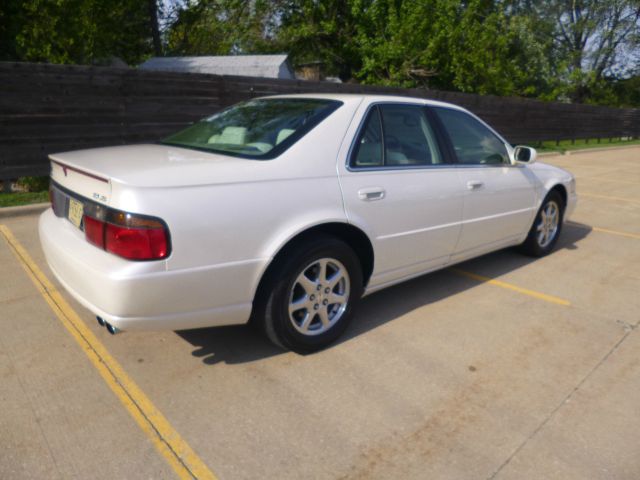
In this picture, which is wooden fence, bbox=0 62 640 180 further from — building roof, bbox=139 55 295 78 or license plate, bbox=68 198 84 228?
building roof, bbox=139 55 295 78

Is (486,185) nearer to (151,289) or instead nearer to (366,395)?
(366,395)

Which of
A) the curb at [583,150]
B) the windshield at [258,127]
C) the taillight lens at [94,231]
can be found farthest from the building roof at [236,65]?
the taillight lens at [94,231]

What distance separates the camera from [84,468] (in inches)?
85.8

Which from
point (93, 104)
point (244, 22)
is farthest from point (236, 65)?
point (93, 104)

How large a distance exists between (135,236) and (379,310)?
2.06 meters

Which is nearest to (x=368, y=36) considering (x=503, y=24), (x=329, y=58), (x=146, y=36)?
(x=329, y=58)

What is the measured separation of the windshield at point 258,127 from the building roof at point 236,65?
58.8ft

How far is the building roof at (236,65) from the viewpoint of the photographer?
22.2 m

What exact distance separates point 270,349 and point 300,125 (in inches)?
55.9

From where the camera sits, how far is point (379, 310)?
386 centimetres

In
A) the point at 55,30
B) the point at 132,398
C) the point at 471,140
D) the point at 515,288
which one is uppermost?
the point at 55,30

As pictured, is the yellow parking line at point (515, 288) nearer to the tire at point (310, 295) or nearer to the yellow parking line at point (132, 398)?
the tire at point (310, 295)

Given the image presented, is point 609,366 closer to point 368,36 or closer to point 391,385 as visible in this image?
point 391,385

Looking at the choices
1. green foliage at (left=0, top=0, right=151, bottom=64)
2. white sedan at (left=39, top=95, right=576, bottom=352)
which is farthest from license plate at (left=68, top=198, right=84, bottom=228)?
green foliage at (left=0, top=0, right=151, bottom=64)
